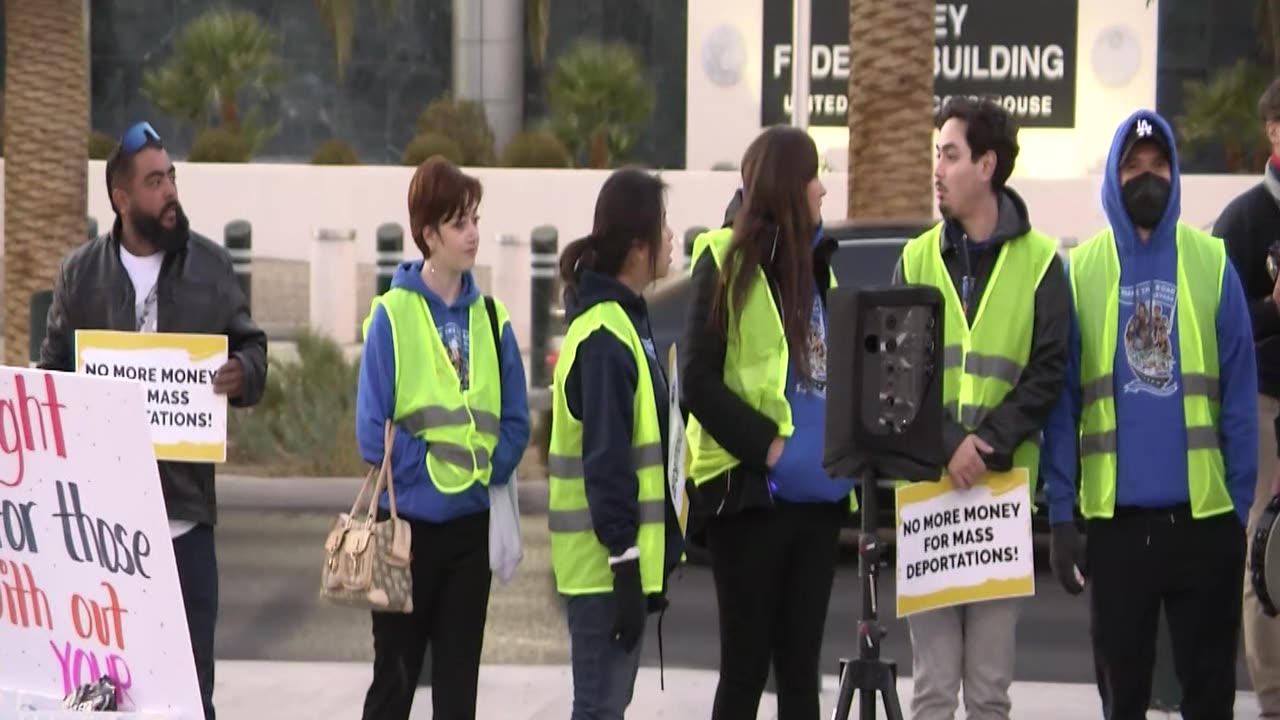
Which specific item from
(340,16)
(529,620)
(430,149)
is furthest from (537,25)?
(529,620)

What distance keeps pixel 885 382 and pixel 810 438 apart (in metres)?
0.46

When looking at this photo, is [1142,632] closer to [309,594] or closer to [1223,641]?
[1223,641]

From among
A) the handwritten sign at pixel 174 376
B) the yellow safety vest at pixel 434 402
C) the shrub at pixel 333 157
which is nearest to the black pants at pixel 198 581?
the handwritten sign at pixel 174 376

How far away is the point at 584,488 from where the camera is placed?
221 inches

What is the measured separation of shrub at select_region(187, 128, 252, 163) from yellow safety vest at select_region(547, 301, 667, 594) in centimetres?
2381

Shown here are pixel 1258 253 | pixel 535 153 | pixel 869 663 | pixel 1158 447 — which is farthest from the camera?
pixel 535 153

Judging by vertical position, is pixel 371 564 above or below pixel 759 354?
below

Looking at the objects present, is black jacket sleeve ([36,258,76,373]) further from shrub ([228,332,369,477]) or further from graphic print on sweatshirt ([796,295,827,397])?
shrub ([228,332,369,477])

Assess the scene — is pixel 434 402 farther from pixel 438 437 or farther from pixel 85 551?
pixel 85 551

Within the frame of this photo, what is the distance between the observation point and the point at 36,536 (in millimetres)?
5004

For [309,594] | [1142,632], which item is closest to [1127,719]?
[1142,632]

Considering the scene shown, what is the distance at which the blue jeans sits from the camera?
18.4ft

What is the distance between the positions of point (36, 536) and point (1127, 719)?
115 inches

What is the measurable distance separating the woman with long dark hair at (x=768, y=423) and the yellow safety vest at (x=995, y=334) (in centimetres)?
38
